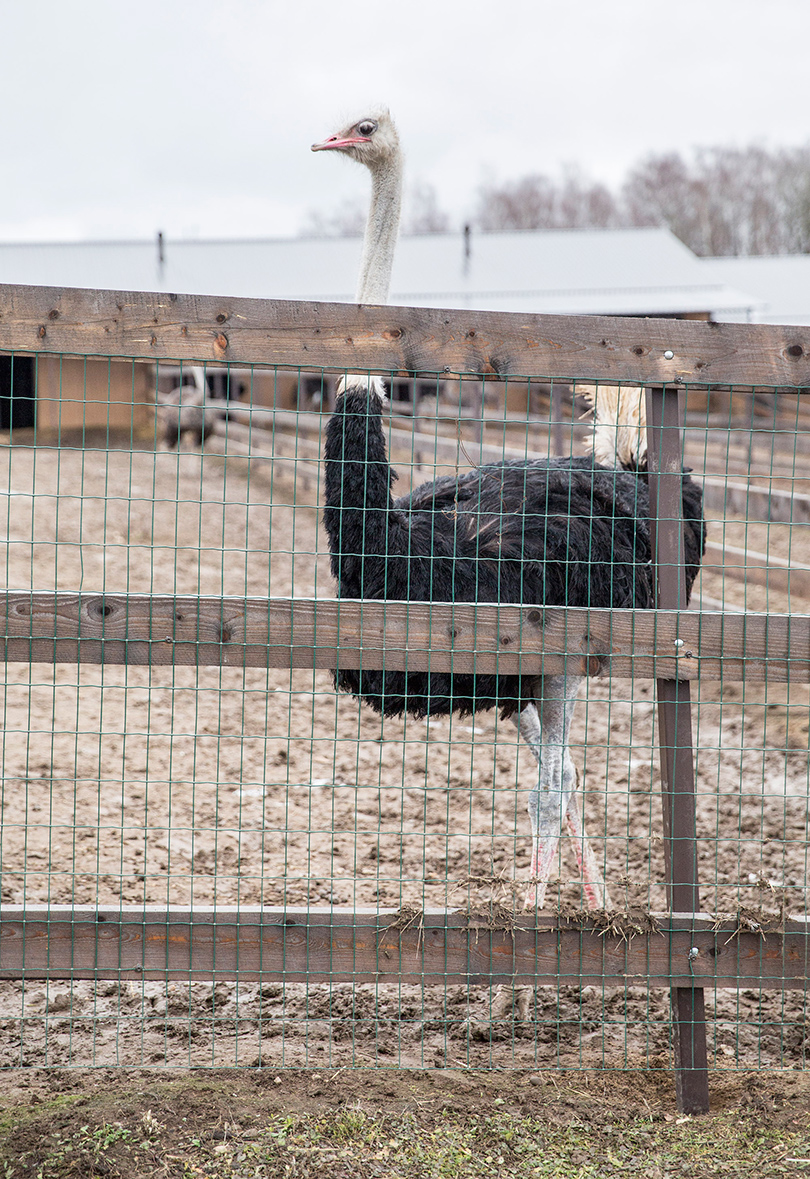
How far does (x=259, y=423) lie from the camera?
17609 mm

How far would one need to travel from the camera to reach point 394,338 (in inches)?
115

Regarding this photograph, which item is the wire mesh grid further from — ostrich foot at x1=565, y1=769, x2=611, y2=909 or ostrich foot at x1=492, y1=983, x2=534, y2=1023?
ostrich foot at x1=565, y1=769, x2=611, y2=909

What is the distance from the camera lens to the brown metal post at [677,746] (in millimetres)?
3020

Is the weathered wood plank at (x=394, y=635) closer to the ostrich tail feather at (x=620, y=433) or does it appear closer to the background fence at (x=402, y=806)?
the background fence at (x=402, y=806)

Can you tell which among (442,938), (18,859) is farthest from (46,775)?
(442,938)

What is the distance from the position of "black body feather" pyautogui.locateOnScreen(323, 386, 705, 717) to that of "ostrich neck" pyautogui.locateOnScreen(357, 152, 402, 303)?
0.44 metres

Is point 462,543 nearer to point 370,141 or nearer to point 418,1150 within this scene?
point 370,141

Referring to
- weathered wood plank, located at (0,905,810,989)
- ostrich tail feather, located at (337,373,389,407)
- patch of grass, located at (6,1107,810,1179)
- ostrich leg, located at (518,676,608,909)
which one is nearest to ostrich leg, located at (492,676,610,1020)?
ostrich leg, located at (518,676,608,909)

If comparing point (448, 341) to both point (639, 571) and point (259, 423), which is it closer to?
point (639, 571)

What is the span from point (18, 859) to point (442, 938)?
83.6 inches

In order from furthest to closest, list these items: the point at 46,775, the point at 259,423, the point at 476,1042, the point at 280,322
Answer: the point at 259,423, the point at 46,775, the point at 476,1042, the point at 280,322

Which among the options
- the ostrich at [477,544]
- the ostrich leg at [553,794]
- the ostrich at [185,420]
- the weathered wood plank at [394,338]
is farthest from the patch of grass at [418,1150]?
the ostrich at [185,420]

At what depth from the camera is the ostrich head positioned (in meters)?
3.96

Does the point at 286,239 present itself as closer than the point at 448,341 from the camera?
No
